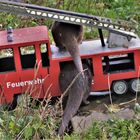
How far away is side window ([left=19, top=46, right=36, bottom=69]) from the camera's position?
611 centimetres

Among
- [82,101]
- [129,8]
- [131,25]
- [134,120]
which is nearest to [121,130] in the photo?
[134,120]

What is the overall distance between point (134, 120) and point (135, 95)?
2.46 ft

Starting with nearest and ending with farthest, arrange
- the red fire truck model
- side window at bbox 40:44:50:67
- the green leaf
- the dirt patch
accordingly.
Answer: the green leaf, the dirt patch, the red fire truck model, side window at bbox 40:44:50:67

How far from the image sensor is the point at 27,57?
20.6 feet

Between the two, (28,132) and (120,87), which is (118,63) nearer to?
(120,87)

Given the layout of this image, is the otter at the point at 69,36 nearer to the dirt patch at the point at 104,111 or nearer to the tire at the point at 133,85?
the dirt patch at the point at 104,111

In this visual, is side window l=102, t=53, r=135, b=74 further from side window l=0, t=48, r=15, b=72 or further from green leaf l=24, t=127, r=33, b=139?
green leaf l=24, t=127, r=33, b=139

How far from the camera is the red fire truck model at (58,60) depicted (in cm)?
583

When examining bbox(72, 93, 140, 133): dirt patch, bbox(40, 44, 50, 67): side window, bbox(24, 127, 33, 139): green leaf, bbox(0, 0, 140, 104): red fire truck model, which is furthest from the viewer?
→ bbox(40, 44, 50, 67): side window

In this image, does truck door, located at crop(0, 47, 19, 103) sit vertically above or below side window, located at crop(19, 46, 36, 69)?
below

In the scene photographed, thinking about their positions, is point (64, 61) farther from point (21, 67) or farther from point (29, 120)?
point (29, 120)

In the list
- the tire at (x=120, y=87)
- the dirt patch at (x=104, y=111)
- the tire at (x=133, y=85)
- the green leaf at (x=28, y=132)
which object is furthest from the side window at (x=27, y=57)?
the green leaf at (x=28, y=132)

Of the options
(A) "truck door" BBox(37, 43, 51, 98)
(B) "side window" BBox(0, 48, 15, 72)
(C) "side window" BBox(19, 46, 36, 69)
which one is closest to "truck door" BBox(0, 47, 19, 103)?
(B) "side window" BBox(0, 48, 15, 72)

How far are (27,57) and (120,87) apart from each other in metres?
1.07
